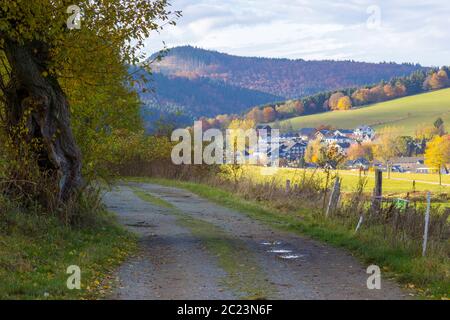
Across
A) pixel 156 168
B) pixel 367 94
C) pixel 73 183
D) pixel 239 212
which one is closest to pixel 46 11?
pixel 73 183

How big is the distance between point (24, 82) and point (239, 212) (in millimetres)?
13409

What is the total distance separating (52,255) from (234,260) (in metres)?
3.99

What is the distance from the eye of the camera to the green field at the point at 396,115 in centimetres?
15662

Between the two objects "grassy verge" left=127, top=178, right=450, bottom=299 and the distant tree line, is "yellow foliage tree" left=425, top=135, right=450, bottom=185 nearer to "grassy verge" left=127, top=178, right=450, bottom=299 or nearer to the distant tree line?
the distant tree line

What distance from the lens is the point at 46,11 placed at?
1410 centimetres

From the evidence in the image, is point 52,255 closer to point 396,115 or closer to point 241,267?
point 241,267

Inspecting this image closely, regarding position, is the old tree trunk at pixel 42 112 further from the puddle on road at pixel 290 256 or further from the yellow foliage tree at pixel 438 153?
the yellow foliage tree at pixel 438 153

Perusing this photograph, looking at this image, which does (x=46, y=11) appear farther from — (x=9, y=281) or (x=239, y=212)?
(x=239, y=212)

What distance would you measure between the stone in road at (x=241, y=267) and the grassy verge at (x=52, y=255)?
48cm

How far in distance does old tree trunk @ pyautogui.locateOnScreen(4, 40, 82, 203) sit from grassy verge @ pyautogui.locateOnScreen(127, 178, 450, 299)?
24.5ft

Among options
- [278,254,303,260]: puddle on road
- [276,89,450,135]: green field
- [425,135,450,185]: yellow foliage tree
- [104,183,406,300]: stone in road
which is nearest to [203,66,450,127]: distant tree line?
[276,89,450,135]: green field

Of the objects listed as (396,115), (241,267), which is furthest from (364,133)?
(241,267)

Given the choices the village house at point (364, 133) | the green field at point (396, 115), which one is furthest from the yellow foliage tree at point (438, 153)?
the green field at point (396, 115)

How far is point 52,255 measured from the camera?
12422mm
